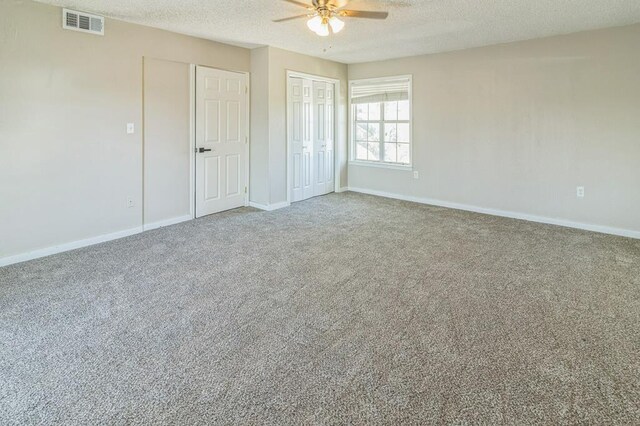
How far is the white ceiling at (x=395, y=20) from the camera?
3869 mm

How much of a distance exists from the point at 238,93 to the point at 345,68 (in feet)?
7.65

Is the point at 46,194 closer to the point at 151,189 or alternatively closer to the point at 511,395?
the point at 151,189

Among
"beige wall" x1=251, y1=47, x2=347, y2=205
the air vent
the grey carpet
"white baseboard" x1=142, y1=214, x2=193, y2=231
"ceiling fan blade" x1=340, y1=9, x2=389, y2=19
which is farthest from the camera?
"beige wall" x1=251, y1=47, x2=347, y2=205

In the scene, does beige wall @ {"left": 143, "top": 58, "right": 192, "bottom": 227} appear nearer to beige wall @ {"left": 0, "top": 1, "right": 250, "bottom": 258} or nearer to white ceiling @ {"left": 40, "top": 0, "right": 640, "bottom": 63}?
beige wall @ {"left": 0, "top": 1, "right": 250, "bottom": 258}

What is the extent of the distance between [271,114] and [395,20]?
7.74ft

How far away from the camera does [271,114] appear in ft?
19.9

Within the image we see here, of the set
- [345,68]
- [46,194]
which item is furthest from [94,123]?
[345,68]

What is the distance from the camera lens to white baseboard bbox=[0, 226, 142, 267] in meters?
3.86

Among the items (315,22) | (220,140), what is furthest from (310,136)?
(315,22)

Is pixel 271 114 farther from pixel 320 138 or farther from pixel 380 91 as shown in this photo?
pixel 380 91

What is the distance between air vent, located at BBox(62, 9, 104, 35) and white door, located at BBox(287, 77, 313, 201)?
2733 mm

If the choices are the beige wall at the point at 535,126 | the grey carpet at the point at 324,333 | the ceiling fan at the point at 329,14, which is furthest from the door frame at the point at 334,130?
the ceiling fan at the point at 329,14

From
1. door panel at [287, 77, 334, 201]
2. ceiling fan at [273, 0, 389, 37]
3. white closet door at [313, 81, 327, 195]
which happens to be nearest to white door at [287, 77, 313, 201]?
door panel at [287, 77, 334, 201]

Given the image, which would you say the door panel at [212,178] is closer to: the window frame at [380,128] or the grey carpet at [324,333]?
the grey carpet at [324,333]
